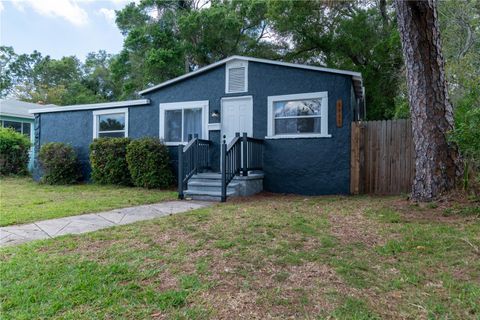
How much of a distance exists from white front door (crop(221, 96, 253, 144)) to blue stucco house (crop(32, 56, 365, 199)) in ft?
0.09

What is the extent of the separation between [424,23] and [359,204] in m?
3.26

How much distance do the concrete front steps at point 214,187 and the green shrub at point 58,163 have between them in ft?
16.4

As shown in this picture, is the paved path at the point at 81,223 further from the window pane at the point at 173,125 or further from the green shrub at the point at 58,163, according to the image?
the green shrub at the point at 58,163

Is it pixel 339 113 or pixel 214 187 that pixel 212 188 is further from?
pixel 339 113

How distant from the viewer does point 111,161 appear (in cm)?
1022

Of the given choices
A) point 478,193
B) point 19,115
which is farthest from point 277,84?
point 19,115

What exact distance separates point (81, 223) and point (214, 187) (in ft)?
11.5

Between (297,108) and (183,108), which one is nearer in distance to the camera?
(297,108)

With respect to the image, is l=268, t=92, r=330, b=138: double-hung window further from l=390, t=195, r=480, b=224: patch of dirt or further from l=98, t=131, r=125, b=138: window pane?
l=98, t=131, r=125, b=138: window pane

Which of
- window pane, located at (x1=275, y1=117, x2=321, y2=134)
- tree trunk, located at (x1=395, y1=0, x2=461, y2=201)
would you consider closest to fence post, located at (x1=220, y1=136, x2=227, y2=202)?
window pane, located at (x1=275, y1=117, x2=321, y2=134)

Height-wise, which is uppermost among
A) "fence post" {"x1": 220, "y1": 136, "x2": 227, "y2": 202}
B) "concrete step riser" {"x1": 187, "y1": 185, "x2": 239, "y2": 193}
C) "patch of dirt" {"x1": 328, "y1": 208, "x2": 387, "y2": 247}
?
"fence post" {"x1": 220, "y1": 136, "x2": 227, "y2": 202}

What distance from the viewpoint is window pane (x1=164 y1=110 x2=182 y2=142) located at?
10.3 meters

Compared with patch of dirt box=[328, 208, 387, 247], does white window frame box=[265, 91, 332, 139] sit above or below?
above

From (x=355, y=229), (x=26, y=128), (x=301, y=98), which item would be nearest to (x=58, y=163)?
(x=301, y=98)
